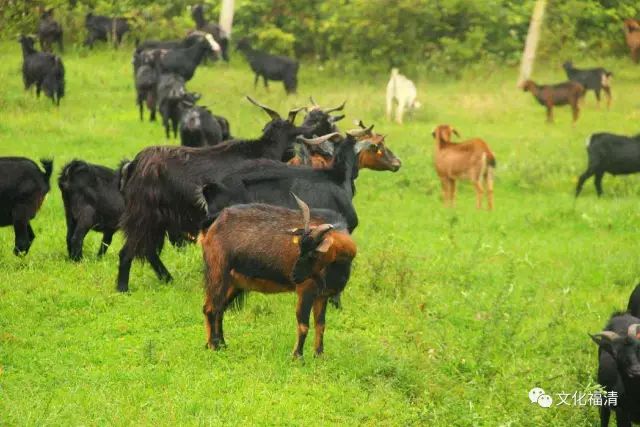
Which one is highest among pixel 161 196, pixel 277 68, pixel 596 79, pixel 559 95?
pixel 161 196

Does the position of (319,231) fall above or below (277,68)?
above

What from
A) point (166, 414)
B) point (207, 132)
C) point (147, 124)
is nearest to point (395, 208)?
point (207, 132)

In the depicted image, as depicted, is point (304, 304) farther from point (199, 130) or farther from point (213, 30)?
point (213, 30)

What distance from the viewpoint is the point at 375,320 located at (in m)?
10.2

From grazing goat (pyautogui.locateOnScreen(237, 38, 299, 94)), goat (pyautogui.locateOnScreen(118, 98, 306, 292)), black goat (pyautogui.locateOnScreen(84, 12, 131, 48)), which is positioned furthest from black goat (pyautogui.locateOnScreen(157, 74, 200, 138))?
black goat (pyautogui.locateOnScreen(84, 12, 131, 48))

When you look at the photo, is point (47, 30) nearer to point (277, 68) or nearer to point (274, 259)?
point (277, 68)

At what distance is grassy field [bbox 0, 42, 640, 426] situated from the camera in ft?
25.7

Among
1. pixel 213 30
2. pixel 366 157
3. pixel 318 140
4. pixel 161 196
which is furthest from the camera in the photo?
pixel 213 30

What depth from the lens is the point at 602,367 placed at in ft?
27.9

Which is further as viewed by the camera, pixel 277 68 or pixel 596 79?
pixel 596 79

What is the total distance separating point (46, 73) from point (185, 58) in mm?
3197

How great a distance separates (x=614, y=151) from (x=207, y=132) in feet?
21.2

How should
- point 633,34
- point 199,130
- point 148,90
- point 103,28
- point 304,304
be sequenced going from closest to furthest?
point 304,304 → point 199,130 → point 148,90 → point 103,28 → point 633,34

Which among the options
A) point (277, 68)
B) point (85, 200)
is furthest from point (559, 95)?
point (85, 200)
